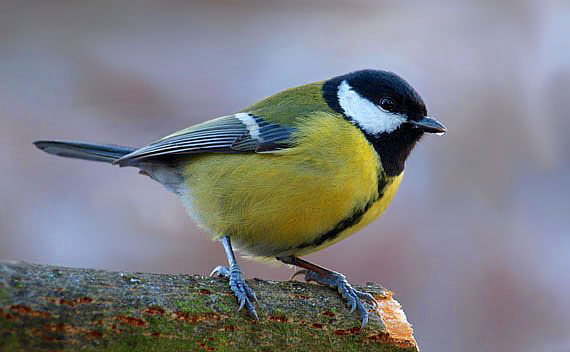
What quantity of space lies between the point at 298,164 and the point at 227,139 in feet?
0.92

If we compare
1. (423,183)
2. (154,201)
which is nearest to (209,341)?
(154,201)

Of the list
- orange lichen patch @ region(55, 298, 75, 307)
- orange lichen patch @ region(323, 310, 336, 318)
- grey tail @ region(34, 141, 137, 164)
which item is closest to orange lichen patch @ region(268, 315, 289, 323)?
orange lichen patch @ region(323, 310, 336, 318)

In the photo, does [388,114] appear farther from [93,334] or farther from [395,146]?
[93,334]

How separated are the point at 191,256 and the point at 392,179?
120 cm

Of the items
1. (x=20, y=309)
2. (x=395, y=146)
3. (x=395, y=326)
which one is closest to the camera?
(x=20, y=309)

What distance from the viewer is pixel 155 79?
3.20 metres

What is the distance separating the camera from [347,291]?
165 centimetres

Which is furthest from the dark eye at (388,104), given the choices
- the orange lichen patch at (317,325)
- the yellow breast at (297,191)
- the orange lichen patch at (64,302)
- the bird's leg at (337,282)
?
the orange lichen patch at (64,302)

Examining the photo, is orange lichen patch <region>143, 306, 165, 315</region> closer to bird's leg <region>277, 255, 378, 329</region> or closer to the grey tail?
bird's leg <region>277, 255, 378, 329</region>

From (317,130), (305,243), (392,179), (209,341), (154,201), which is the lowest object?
(209,341)

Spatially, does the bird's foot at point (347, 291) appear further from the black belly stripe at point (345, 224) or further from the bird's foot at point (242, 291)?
the bird's foot at point (242, 291)

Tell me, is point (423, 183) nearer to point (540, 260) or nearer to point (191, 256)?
point (540, 260)

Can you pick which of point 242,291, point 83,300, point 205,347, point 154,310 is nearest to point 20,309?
point 83,300

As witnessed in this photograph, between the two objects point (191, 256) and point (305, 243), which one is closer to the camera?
point (305, 243)
